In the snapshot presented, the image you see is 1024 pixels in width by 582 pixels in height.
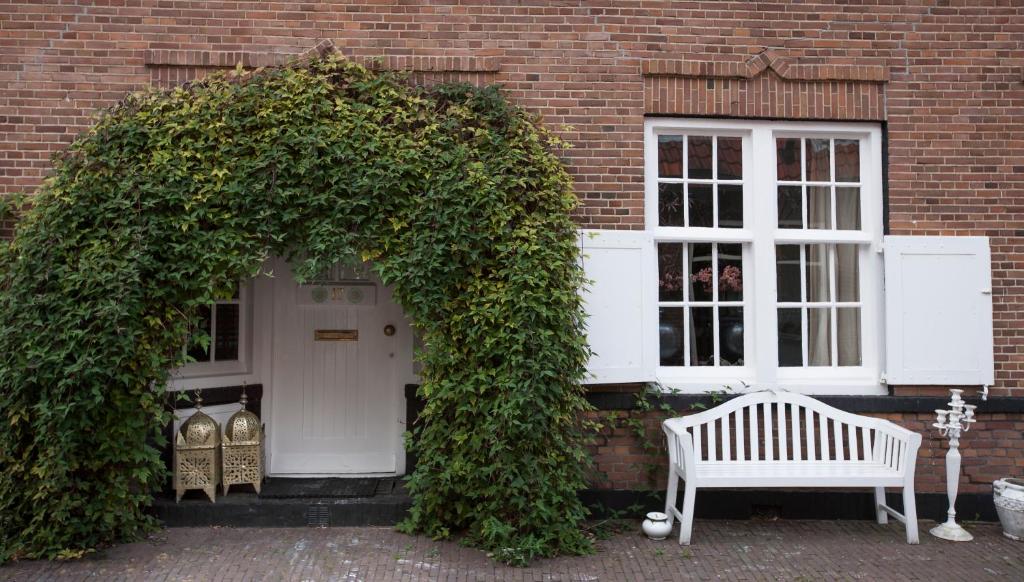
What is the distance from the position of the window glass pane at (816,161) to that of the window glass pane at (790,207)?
17 cm

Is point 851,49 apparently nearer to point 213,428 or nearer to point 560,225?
point 560,225

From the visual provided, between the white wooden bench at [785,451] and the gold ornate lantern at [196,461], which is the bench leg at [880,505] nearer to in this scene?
the white wooden bench at [785,451]

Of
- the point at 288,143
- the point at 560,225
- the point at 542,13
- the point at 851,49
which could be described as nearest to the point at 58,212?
the point at 288,143

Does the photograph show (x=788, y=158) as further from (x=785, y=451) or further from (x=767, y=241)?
(x=785, y=451)

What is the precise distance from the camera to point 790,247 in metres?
5.86

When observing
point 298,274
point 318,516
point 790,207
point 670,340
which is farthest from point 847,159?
point 318,516

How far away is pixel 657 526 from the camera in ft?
16.4

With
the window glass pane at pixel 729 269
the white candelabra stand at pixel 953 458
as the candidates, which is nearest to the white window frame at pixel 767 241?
the window glass pane at pixel 729 269

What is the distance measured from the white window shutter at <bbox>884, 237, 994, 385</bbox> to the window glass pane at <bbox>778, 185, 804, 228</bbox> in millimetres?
712

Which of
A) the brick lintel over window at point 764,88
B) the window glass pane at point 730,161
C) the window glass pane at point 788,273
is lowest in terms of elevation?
the window glass pane at point 788,273

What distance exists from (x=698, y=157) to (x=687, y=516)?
2830mm

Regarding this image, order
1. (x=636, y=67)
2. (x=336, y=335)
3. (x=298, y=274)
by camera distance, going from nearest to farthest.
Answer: (x=298, y=274) → (x=636, y=67) → (x=336, y=335)

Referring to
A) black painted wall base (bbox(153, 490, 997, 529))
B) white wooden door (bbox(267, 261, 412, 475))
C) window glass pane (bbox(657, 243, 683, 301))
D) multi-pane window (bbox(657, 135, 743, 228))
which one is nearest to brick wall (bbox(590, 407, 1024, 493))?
black painted wall base (bbox(153, 490, 997, 529))

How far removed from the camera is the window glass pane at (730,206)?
5.81m
